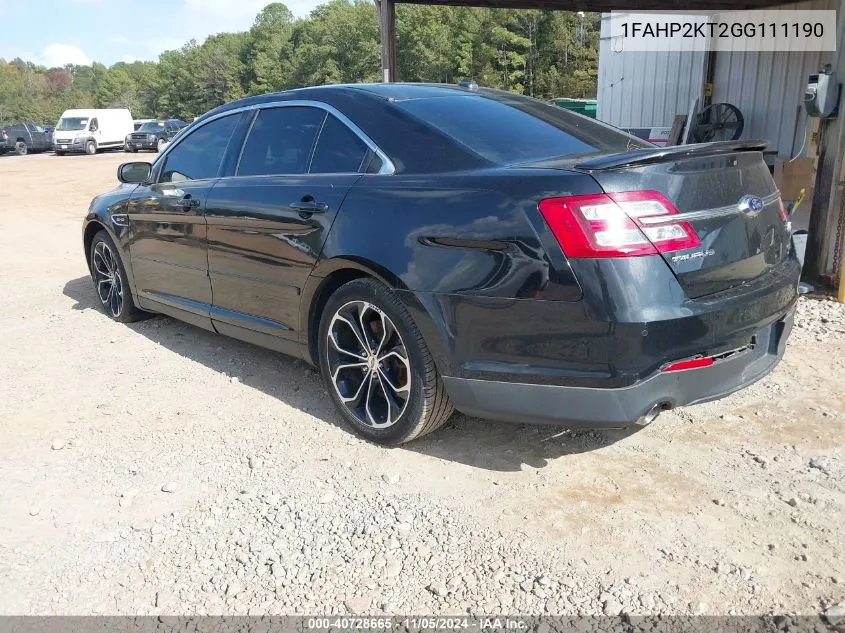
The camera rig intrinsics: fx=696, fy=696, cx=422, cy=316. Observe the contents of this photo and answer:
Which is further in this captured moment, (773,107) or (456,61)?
(456,61)

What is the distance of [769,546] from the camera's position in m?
2.49

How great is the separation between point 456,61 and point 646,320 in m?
66.8

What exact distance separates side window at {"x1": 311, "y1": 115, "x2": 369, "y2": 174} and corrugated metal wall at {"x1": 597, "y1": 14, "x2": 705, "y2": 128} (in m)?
11.4

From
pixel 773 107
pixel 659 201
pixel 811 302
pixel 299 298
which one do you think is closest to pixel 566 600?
pixel 659 201

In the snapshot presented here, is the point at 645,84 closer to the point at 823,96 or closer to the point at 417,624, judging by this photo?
the point at 823,96

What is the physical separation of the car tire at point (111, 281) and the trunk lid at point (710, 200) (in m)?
3.94

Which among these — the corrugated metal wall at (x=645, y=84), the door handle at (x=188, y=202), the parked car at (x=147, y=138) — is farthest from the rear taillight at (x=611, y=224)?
the parked car at (x=147, y=138)

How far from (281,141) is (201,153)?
0.90m

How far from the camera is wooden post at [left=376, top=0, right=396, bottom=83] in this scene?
31.2 ft

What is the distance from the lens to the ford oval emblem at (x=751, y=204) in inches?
110

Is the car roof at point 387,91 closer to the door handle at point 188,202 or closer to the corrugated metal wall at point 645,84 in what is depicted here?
the door handle at point 188,202

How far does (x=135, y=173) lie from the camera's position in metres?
5.00

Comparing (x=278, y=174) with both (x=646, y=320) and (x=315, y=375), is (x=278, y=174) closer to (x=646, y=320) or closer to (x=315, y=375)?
(x=315, y=375)

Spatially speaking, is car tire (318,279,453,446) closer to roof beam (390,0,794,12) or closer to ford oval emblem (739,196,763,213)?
ford oval emblem (739,196,763,213)
